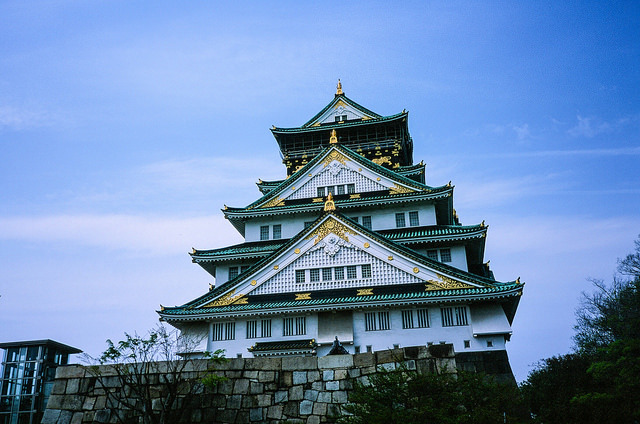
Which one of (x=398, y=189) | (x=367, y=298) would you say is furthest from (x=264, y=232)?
(x=367, y=298)

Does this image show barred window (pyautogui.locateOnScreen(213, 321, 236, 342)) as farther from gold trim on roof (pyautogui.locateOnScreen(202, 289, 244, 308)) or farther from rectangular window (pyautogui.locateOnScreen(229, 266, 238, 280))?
rectangular window (pyautogui.locateOnScreen(229, 266, 238, 280))

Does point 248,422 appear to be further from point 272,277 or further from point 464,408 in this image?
point 272,277

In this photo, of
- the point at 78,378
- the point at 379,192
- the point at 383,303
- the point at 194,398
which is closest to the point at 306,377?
the point at 194,398

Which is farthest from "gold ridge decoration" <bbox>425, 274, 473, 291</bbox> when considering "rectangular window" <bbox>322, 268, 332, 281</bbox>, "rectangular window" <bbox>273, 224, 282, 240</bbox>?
Answer: "rectangular window" <bbox>273, 224, 282, 240</bbox>

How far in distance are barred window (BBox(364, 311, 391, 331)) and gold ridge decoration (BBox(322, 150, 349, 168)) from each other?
12354 millimetres

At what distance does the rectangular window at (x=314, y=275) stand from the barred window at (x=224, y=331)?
470 cm

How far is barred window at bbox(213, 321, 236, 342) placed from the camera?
28902mm

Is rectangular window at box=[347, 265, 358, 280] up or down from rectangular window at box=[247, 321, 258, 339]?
up

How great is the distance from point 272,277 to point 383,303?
20.2ft

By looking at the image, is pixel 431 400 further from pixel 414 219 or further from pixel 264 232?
pixel 264 232

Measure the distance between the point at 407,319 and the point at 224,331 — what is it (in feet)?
31.2

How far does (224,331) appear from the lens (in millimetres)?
29016

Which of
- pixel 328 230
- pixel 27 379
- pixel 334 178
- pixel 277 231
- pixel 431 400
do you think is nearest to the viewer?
pixel 431 400

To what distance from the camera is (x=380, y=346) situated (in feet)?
89.4
